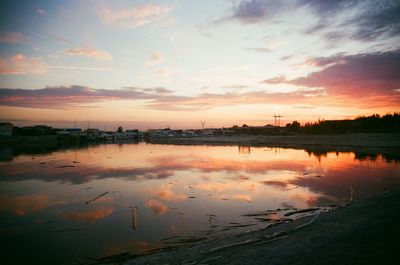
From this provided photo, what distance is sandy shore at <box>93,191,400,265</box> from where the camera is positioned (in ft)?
24.7

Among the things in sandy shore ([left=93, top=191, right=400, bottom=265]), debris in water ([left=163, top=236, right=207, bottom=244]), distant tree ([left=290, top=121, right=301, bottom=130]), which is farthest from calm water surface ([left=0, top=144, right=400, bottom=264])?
distant tree ([left=290, top=121, right=301, bottom=130])

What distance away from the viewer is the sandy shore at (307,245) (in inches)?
296

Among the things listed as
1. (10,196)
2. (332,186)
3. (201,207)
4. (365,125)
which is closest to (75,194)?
(10,196)

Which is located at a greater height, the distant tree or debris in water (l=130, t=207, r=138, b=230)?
the distant tree

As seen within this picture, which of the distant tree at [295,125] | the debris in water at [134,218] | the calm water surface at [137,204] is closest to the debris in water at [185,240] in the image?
the calm water surface at [137,204]

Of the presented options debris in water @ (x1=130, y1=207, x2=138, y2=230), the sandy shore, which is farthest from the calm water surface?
the sandy shore

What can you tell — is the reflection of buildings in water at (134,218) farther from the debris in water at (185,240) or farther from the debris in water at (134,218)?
the debris in water at (185,240)

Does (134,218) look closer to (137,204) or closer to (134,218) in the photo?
(134,218)

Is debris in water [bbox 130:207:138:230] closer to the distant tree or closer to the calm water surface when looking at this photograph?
the calm water surface

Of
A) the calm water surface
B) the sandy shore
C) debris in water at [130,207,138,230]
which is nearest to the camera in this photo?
the sandy shore

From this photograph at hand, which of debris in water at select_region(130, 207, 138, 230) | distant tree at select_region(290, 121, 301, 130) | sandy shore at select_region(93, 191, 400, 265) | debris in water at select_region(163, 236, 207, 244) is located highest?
distant tree at select_region(290, 121, 301, 130)

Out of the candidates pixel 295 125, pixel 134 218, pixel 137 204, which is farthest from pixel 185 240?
pixel 295 125

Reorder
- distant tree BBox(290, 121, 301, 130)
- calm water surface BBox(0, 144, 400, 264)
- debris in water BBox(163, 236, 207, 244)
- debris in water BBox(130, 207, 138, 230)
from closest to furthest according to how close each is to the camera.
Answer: debris in water BBox(163, 236, 207, 244) < calm water surface BBox(0, 144, 400, 264) < debris in water BBox(130, 207, 138, 230) < distant tree BBox(290, 121, 301, 130)

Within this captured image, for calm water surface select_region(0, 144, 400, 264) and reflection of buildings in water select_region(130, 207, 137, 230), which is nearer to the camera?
calm water surface select_region(0, 144, 400, 264)
